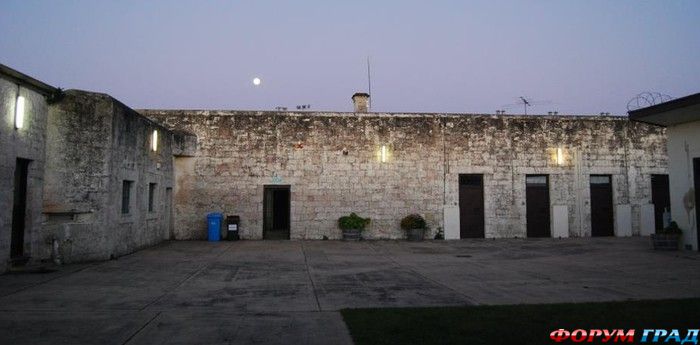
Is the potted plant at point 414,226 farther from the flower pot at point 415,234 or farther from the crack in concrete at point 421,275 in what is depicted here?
the crack in concrete at point 421,275

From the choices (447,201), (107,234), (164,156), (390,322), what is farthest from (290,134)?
(390,322)

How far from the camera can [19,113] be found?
33.4ft

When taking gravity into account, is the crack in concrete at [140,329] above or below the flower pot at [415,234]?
below

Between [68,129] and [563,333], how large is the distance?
11377 millimetres

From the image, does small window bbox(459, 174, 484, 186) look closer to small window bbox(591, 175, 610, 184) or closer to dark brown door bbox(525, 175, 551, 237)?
dark brown door bbox(525, 175, 551, 237)

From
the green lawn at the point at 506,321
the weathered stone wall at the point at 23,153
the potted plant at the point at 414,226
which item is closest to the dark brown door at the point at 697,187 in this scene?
the green lawn at the point at 506,321

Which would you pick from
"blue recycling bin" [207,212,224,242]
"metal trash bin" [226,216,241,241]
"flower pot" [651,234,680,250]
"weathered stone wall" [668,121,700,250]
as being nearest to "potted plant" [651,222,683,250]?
"flower pot" [651,234,680,250]

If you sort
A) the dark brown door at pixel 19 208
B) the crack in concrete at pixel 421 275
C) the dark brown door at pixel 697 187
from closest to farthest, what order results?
1. the crack in concrete at pixel 421 275
2. the dark brown door at pixel 19 208
3. the dark brown door at pixel 697 187

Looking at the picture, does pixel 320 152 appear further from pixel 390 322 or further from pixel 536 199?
pixel 390 322

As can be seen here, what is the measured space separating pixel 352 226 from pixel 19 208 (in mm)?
10378

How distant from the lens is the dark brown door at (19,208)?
1043cm

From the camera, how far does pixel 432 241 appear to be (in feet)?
59.7

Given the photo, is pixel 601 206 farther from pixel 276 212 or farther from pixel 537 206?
pixel 276 212

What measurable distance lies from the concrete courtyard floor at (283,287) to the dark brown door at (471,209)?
4699mm
